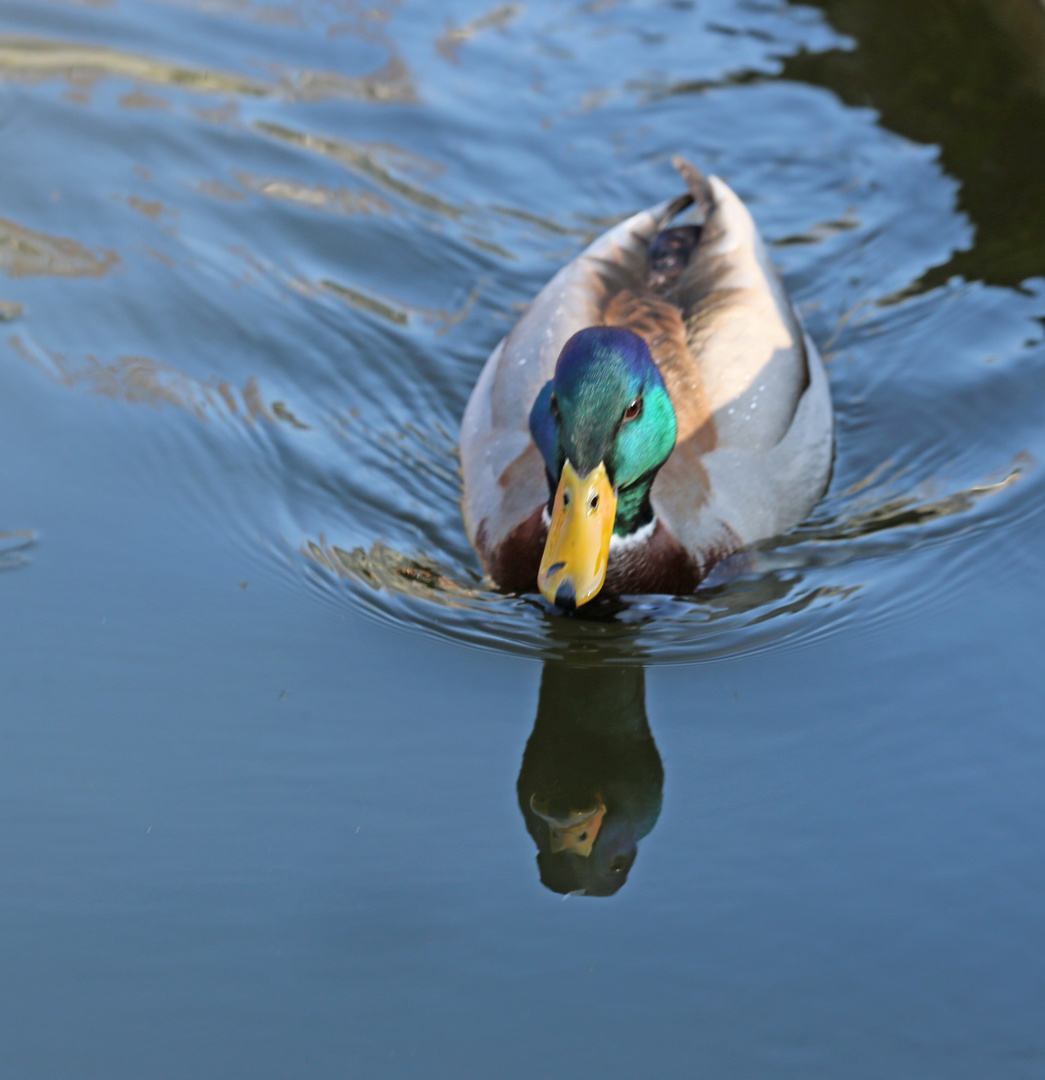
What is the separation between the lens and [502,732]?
399 cm

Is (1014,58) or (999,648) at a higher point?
(1014,58)

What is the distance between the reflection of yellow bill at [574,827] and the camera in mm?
3641

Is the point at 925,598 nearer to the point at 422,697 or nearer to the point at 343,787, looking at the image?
the point at 422,697

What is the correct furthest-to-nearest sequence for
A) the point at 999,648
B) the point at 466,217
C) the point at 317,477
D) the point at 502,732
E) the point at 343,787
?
the point at 466,217 < the point at 317,477 < the point at 999,648 < the point at 502,732 < the point at 343,787

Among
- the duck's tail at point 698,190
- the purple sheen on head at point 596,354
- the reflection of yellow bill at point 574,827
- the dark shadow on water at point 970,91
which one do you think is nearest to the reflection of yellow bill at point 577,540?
the purple sheen on head at point 596,354

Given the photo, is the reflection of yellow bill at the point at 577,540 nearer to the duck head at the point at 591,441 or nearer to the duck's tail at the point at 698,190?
the duck head at the point at 591,441

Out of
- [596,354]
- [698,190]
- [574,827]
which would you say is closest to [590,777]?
[574,827]

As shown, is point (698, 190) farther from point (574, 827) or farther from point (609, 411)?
point (574, 827)

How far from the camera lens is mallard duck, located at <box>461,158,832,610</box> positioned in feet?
13.1

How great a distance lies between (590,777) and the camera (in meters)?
3.91

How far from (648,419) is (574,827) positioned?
1.18 meters

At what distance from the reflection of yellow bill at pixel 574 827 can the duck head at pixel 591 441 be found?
58cm

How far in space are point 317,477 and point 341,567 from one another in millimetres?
557

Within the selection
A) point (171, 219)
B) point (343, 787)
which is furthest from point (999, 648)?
point (171, 219)
